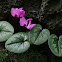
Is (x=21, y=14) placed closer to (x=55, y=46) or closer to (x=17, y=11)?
(x=17, y=11)

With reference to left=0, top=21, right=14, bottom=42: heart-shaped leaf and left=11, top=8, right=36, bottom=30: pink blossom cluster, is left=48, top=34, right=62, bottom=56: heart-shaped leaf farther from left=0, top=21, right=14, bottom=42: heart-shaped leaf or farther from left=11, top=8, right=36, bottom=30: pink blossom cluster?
left=0, top=21, right=14, bottom=42: heart-shaped leaf

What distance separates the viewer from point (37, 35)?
1.53m

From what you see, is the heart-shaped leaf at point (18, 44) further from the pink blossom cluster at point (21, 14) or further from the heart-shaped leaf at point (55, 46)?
the heart-shaped leaf at point (55, 46)

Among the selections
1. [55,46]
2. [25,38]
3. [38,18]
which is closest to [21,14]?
[38,18]

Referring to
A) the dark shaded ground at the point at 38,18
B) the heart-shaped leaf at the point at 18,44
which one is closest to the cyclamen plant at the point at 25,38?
the heart-shaped leaf at the point at 18,44

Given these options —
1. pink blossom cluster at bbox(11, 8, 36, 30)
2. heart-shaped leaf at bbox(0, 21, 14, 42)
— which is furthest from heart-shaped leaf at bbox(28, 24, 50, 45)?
heart-shaped leaf at bbox(0, 21, 14, 42)

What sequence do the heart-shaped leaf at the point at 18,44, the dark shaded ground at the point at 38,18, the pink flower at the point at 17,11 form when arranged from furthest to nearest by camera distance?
1. the pink flower at the point at 17,11
2. the dark shaded ground at the point at 38,18
3. the heart-shaped leaf at the point at 18,44

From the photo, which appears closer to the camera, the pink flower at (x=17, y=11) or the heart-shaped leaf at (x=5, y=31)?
the heart-shaped leaf at (x=5, y=31)

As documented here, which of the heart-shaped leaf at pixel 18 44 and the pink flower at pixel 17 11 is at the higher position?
the pink flower at pixel 17 11

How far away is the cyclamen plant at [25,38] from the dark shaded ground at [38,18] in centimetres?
11

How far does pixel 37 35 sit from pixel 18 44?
0.98ft

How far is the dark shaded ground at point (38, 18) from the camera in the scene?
1496 millimetres

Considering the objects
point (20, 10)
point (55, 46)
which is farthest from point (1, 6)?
point (55, 46)

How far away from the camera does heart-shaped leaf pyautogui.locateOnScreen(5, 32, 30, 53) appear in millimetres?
1358
